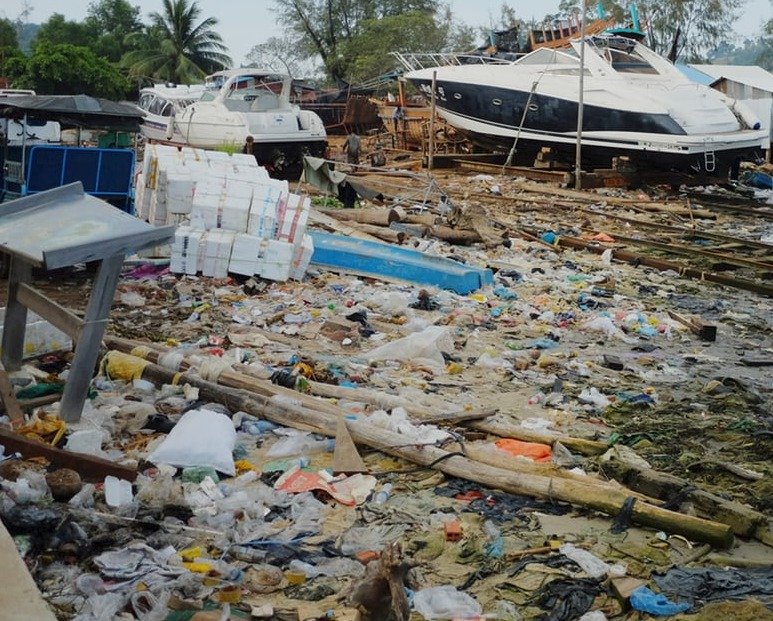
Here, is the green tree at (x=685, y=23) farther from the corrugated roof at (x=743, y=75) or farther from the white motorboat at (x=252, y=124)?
the white motorboat at (x=252, y=124)

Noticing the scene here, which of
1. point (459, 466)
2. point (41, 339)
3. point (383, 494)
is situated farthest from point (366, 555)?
point (41, 339)

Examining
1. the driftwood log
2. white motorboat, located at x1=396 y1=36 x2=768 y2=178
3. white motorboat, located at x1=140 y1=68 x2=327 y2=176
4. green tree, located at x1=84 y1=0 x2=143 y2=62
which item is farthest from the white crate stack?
green tree, located at x1=84 y1=0 x2=143 y2=62

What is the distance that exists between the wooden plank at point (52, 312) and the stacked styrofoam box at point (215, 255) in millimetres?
4413

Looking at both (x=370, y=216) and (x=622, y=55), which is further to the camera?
(x=622, y=55)

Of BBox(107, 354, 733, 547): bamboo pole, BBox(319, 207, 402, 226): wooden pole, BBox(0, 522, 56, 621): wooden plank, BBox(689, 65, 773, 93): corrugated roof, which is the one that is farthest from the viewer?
BBox(689, 65, 773, 93): corrugated roof

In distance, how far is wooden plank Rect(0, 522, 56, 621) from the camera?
2998mm

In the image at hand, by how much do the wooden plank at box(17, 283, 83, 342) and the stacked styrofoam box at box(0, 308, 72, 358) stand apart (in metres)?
0.93

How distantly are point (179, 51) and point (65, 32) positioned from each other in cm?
1085

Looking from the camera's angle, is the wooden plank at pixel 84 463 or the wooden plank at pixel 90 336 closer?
the wooden plank at pixel 84 463

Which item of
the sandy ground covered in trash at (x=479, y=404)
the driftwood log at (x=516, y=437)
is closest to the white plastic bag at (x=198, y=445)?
the sandy ground covered in trash at (x=479, y=404)

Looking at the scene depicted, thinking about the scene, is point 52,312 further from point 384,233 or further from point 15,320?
point 384,233

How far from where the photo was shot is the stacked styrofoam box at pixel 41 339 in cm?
649

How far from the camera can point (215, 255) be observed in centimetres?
1003

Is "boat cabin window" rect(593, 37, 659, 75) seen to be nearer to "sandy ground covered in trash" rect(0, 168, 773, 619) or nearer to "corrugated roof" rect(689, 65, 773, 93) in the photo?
"sandy ground covered in trash" rect(0, 168, 773, 619)
